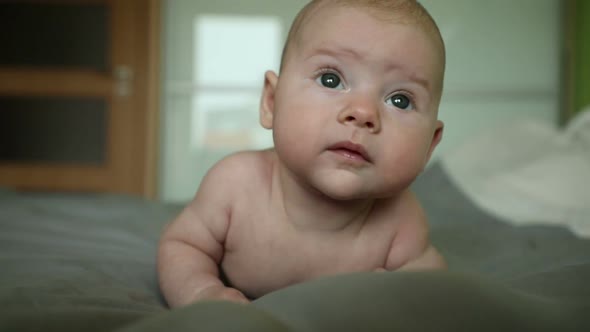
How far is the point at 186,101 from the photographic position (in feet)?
11.0

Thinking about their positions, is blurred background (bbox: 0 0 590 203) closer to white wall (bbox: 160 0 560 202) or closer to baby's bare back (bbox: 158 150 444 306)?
white wall (bbox: 160 0 560 202)

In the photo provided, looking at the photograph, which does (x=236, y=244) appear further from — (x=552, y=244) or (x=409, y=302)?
(x=552, y=244)

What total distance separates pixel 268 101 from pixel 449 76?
2670 millimetres

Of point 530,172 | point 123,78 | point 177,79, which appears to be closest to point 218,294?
point 530,172

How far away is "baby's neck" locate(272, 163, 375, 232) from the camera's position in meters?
0.82

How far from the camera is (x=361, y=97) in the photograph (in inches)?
27.0

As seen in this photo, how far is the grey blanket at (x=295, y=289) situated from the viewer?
1.41 feet

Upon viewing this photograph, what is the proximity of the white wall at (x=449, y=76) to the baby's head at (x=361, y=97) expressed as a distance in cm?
257

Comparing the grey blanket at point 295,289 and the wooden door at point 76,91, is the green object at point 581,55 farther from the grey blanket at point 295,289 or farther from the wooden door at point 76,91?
the wooden door at point 76,91

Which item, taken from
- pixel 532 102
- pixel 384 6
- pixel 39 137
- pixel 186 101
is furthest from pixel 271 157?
pixel 39 137

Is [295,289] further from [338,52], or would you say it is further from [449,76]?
[449,76]

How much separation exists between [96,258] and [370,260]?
0.46 meters

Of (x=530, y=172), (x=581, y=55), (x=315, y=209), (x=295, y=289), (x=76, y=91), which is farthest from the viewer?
(x=76, y=91)

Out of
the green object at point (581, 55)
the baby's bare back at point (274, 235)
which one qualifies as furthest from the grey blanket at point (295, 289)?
the green object at point (581, 55)
